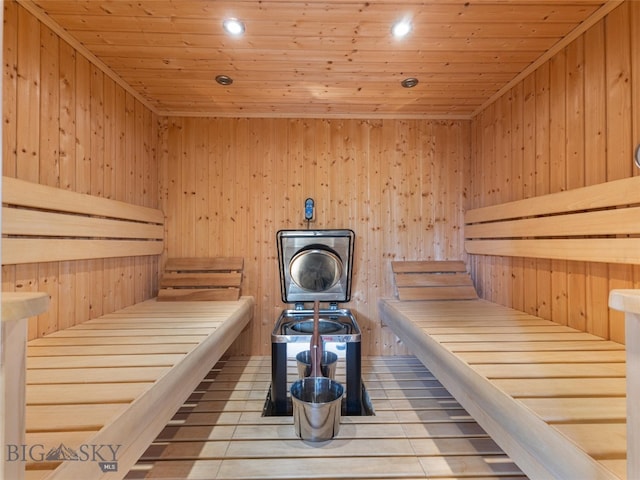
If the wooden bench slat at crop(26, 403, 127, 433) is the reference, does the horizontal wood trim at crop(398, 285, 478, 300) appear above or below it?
above

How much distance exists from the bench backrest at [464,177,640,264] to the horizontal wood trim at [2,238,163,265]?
9.74 ft

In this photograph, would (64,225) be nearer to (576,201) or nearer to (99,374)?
(99,374)

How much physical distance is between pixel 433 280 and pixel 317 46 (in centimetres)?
217

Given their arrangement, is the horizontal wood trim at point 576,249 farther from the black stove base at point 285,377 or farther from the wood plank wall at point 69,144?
the wood plank wall at point 69,144

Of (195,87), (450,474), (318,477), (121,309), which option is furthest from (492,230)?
(121,309)

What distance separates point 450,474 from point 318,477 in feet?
2.18

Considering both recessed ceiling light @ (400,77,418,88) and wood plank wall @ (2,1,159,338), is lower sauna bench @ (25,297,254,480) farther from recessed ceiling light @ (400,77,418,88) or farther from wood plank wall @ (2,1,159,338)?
recessed ceiling light @ (400,77,418,88)

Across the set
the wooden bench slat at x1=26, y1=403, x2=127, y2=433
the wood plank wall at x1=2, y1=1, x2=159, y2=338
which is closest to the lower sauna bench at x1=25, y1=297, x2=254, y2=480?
the wooden bench slat at x1=26, y1=403, x2=127, y2=433

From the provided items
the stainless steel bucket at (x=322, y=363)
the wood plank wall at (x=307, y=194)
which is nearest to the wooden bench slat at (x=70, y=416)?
the stainless steel bucket at (x=322, y=363)

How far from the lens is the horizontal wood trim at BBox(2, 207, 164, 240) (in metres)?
1.63

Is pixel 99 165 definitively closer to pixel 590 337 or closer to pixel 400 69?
pixel 400 69

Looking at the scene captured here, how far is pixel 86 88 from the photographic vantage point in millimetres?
2250

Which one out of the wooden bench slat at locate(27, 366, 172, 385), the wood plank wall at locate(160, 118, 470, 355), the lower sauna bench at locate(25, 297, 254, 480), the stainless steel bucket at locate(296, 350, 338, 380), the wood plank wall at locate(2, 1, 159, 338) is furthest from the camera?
the wood plank wall at locate(160, 118, 470, 355)

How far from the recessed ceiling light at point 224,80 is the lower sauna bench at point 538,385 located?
2.26 metres
